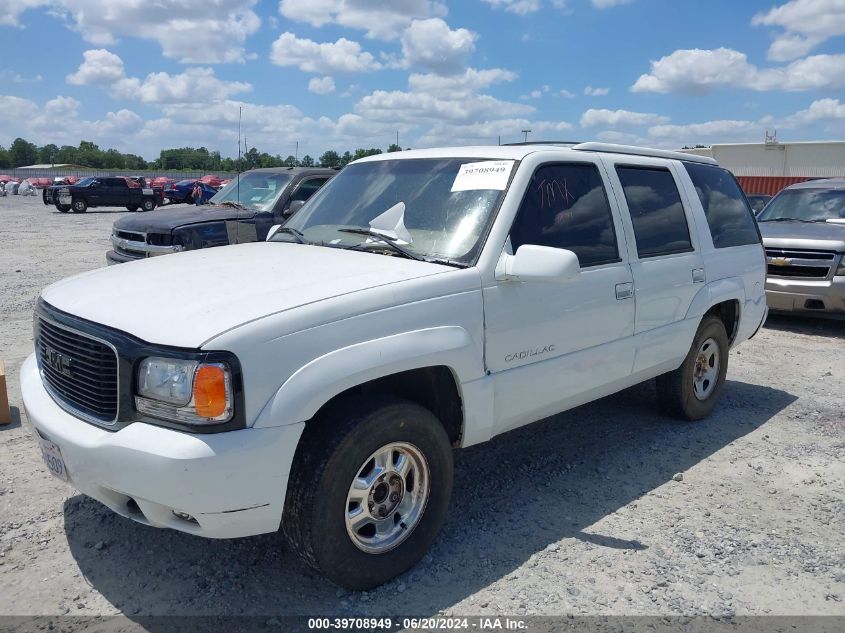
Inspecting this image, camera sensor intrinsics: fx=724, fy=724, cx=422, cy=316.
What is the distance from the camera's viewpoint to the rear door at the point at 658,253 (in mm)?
4547

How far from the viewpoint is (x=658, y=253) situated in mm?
4738

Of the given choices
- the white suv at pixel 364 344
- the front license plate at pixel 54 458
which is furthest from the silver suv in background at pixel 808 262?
the front license plate at pixel 54 458

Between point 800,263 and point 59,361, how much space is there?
28.1 ft

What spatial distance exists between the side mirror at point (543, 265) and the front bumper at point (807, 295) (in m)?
6.61

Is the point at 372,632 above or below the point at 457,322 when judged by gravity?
below

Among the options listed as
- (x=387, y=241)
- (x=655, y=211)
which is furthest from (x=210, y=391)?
(x=655, y=211)

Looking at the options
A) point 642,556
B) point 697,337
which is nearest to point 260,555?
point 642,556

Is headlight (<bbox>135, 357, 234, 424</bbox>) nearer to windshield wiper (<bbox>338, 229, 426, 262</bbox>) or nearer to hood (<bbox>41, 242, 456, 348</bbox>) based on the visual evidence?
hood (<bbox>41, 242, 456, 348</bbox>)

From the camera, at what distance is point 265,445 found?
272 cm

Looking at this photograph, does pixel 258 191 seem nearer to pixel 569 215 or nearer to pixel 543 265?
pixel 569 215

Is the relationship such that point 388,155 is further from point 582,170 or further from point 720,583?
point 720,583

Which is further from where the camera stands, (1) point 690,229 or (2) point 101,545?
(1) point 690,229

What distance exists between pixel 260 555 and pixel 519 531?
52.7 inches

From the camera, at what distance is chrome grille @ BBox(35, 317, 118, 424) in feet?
9.55
